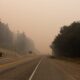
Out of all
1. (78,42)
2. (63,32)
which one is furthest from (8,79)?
(63,32)

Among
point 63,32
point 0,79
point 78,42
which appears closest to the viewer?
point 0,79

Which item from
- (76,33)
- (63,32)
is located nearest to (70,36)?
(76,33)

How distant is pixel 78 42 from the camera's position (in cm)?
11306

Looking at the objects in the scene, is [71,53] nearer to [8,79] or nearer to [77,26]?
[77,26]

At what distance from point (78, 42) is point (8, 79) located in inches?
3722

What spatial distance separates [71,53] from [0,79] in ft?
348

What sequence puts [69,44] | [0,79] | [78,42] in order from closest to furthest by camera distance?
[0,79] → [78,42] → [69,44]

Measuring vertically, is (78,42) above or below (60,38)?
below

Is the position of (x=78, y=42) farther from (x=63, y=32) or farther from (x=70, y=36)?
(x=63, y=32)

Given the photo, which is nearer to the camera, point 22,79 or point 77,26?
point 22,79

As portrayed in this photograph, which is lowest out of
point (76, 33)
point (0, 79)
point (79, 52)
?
point (0, 79)

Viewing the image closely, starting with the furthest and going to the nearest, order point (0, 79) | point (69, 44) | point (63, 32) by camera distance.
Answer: point (63, 32) < point (69, 44) < point (0, 79)

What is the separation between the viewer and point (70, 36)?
11875cm

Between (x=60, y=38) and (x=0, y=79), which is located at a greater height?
(x=60, y=38)
